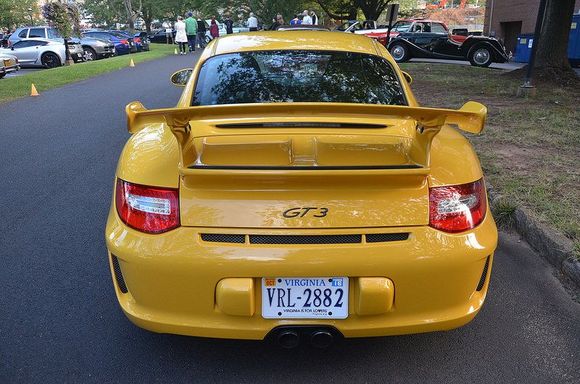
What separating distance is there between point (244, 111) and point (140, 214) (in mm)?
658

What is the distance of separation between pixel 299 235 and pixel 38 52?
71.3ft

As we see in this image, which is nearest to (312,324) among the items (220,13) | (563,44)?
(563,44)

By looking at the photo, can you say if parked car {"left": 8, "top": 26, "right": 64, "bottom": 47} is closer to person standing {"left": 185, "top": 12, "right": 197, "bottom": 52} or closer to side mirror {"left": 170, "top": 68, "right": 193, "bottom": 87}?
person standing {"left": 185, "top": 12, "right": 197, "bottom": 52}

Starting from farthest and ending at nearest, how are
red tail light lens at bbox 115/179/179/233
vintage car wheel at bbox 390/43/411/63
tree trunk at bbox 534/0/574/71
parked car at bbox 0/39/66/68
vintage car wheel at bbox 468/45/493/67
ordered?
vintage car wheel at bbox 390/43/411/63 → parked car at bbox 0/39/66/68 → vintage car wheel at bbox 468/45/493/67 → tree trunk at bbox 534/0/574/71 → red tail light lens at bbox 115/179/179/233

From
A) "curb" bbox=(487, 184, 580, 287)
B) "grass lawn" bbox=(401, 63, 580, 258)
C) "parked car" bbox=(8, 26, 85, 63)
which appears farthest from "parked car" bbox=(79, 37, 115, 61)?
"curb" bbox=(487, 184, 580, 287)

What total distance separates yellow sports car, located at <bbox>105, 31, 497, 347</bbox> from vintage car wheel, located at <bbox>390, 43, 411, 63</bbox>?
64.6 ft

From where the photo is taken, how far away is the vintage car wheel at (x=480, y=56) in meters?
19.4

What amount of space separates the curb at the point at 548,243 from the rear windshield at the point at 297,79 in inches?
59.6

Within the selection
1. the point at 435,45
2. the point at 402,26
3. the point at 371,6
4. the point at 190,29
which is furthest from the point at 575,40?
the point at 190,29

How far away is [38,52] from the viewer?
20391mm

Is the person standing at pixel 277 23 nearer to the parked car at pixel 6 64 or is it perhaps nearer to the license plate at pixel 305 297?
the parked car at pixel 6 64

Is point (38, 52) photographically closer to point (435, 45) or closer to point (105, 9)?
point (435, 45)

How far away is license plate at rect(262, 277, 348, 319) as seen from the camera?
2.09 m

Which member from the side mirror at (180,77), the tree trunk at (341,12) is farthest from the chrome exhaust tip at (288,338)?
the tree trunk at (341,12)
